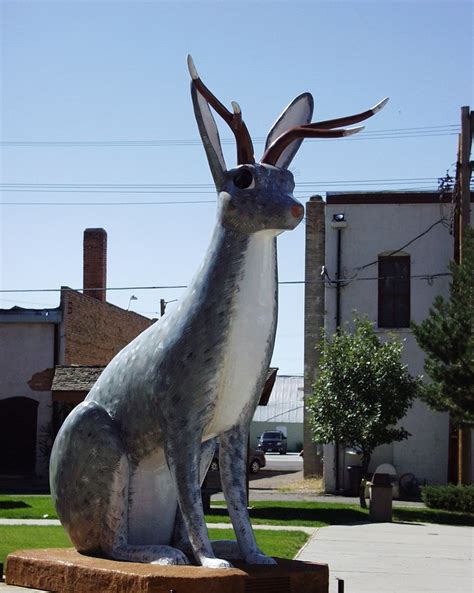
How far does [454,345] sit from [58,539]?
10418 millimetres

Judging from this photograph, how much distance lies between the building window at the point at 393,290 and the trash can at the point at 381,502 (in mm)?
9891

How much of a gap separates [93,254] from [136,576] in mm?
27770

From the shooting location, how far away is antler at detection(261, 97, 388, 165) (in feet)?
23.1

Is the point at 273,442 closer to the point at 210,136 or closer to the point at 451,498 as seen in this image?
the point at 451,498

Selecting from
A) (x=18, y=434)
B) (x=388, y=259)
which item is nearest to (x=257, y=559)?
(x=388, y=259)

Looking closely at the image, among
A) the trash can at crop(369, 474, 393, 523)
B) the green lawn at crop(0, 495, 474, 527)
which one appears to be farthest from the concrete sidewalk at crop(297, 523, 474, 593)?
the green lawn at crop(0, 495, 474, 527)

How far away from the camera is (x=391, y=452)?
27422mm

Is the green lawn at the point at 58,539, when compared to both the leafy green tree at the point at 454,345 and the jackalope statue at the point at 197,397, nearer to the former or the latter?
the jackalope statue at the point at 197,397

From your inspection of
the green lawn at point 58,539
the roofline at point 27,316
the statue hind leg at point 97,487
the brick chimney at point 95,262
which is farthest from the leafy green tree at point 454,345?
the brick chimney at point 95,262

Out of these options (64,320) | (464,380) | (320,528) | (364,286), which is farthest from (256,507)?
(64,320)

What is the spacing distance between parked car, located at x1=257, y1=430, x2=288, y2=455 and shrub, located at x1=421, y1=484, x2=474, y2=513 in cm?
3268

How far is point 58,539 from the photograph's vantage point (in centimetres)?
1372

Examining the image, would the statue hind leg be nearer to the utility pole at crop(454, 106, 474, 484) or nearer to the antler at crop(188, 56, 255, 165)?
the antler at crop(188, 56, 255, 165)

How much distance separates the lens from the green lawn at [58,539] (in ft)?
42.0
